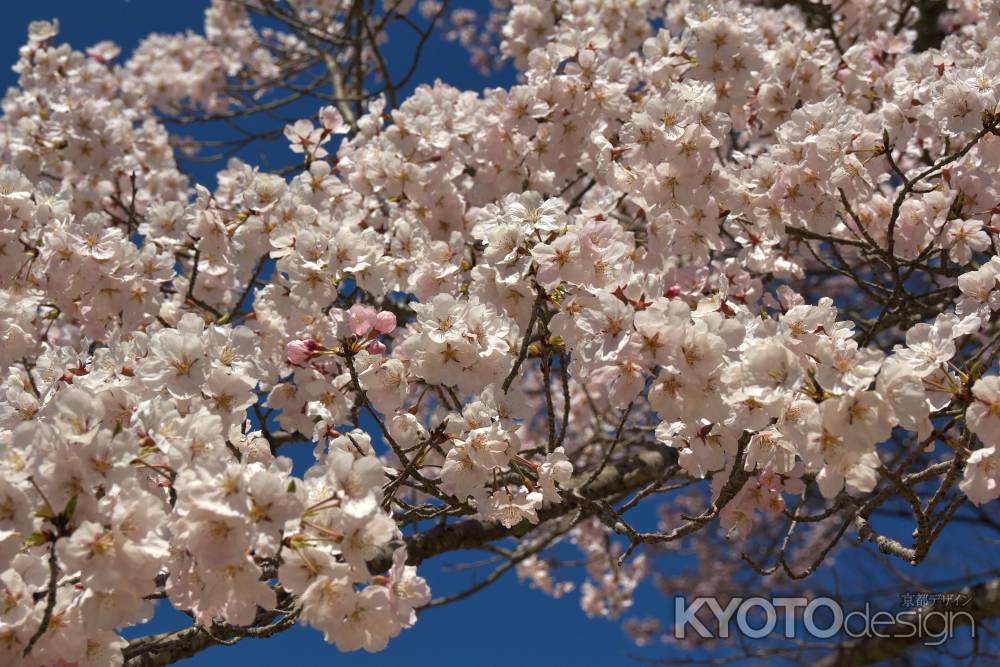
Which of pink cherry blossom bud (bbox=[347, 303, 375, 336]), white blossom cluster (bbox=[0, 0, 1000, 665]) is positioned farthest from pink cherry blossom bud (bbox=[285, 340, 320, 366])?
pink cherry blossom bud (bbox=[347, 303, 375, 336])

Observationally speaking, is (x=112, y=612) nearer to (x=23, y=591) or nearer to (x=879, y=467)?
(x=23, y=591)

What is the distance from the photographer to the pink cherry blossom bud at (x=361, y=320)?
2.37 metres

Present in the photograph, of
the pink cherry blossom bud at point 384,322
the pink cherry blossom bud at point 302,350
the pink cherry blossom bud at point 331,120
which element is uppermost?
the pink cherry blossom bud at point 331,120

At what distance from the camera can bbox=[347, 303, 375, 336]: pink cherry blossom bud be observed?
237 cm

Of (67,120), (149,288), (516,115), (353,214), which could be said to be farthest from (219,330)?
(67,120)

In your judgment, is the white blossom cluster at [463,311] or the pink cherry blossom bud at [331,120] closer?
the white blossom cluster at [463,311]

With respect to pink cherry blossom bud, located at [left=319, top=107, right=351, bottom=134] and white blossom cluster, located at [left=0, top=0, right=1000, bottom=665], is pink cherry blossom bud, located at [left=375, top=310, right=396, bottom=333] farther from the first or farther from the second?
pink cherry blossom bud, located at [left=319, top=107, right=351, bottom=134]

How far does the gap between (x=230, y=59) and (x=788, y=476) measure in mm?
6724

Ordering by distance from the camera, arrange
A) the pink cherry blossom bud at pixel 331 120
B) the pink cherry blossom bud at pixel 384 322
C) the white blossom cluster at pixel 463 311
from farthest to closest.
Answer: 1. the pink cherry blossom bud at pixel 331 120
2. the pink cherry blossom bud at pixel 384 322
3. the white blossom cluster at pixel 463 311

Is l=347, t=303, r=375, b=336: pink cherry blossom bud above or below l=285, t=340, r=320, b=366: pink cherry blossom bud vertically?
above

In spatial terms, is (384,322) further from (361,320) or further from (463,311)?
(463,311)

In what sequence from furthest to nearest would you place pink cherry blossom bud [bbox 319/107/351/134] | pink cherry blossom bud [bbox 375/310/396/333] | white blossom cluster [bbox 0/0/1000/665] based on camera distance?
1. pink cherry blossom bud [bbox 319/107/351/134]
2. pink cherry blossom bud [bbox 375/310/396/333]
3. white blossom cluster [bbox 0/0/1000/665]

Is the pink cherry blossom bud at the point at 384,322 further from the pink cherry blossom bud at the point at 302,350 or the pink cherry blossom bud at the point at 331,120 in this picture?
the pink cherry blossom bud at the point at 331,120

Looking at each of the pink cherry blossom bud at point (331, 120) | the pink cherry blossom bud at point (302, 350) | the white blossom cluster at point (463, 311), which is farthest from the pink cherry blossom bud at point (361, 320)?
the pink cherry blossom bud at point (331, 120)
